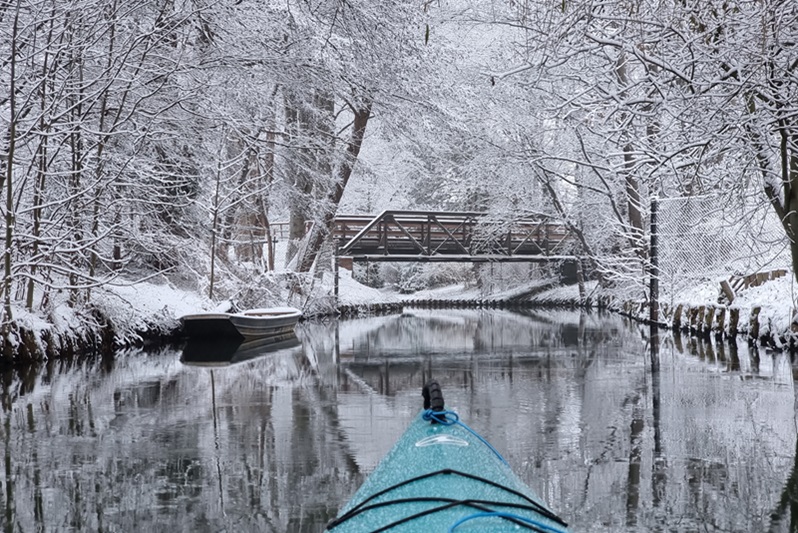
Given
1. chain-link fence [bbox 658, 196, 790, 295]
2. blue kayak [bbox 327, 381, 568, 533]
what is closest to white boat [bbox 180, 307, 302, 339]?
chain-link fence [bbox 658, 196, 790, 295]

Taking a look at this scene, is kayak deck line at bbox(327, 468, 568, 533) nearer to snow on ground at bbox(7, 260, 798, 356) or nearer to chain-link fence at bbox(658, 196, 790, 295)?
snow on ground at bbox(7, 260, 798, 356)

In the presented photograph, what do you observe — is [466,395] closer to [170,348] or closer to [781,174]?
[781,174]

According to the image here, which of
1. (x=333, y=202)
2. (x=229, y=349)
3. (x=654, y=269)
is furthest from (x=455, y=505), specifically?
(x=333, y=202)

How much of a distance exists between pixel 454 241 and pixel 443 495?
28.5 metres

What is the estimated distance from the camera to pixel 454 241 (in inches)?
1235

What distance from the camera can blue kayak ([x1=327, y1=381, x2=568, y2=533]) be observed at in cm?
275

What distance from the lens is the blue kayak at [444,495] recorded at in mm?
2750

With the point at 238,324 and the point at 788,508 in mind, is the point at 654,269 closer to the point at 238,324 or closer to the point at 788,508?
the point at 238,324

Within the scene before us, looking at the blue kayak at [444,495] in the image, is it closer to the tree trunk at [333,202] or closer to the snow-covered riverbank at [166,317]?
the snow-covered riverbank at [166,317]

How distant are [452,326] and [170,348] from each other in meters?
8.04

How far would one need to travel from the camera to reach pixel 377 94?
1661 centimetres

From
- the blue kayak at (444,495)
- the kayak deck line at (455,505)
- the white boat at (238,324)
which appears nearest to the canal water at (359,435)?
the blue kayak at (444,495)

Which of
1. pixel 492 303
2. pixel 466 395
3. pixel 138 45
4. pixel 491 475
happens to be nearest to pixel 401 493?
pixel 491 475

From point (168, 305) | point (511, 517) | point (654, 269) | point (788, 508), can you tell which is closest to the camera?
point (511, 517)
